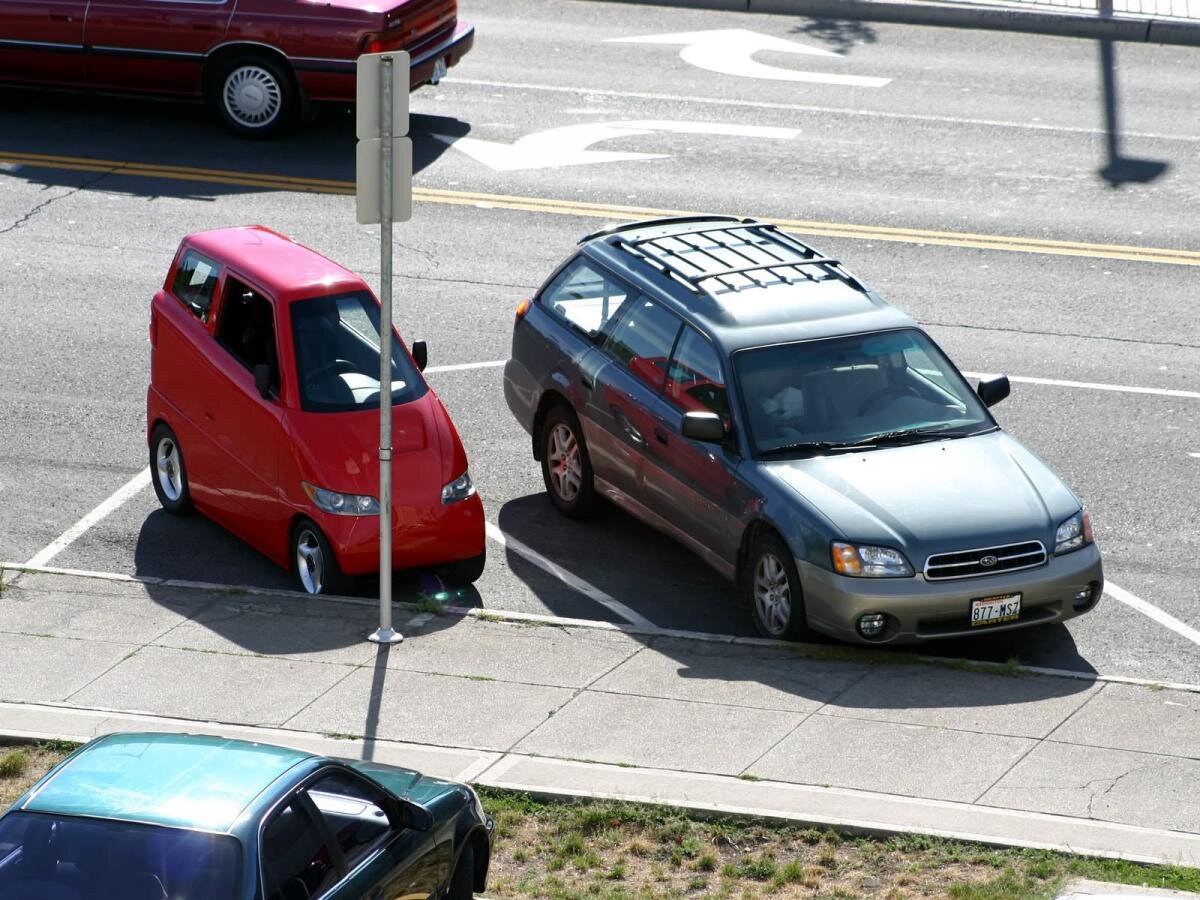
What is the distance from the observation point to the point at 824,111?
20766 millimetres

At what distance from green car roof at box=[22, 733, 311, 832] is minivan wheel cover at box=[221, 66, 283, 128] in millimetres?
13473

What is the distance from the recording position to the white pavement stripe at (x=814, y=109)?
20.1 metres

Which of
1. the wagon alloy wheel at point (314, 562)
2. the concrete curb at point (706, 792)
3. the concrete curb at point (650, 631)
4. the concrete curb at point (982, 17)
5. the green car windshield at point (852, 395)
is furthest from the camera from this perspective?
the concrete curb at point (982, 17)

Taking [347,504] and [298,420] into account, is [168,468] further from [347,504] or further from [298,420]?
[347,504]

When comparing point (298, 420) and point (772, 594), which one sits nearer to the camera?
point (772, 594)

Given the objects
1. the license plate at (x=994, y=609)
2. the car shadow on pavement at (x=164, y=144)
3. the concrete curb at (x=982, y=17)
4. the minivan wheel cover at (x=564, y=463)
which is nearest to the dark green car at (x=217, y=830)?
the license plate at (x=994, y=609)

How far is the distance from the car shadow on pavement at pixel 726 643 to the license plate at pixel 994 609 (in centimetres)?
23

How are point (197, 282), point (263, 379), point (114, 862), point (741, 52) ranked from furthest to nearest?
1. point (741, 52)
2. point (197, 282)
3. point (263, 379)
4. point (114, 862)

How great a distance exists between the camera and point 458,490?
10969 millimetres

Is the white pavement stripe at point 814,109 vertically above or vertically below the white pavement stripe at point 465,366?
above

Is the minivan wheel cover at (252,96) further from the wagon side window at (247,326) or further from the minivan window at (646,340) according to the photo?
the minivan window at (646,340)

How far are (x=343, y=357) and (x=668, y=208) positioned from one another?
6953 mm

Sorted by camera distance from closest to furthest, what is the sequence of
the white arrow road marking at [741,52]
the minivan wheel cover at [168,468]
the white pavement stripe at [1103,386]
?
the minivan wheel cover at [168,468]
the white pavement stripe at [1103,386]
the white arrow road marking at [741,52]

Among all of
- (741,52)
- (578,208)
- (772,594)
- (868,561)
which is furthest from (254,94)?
(868,561)
